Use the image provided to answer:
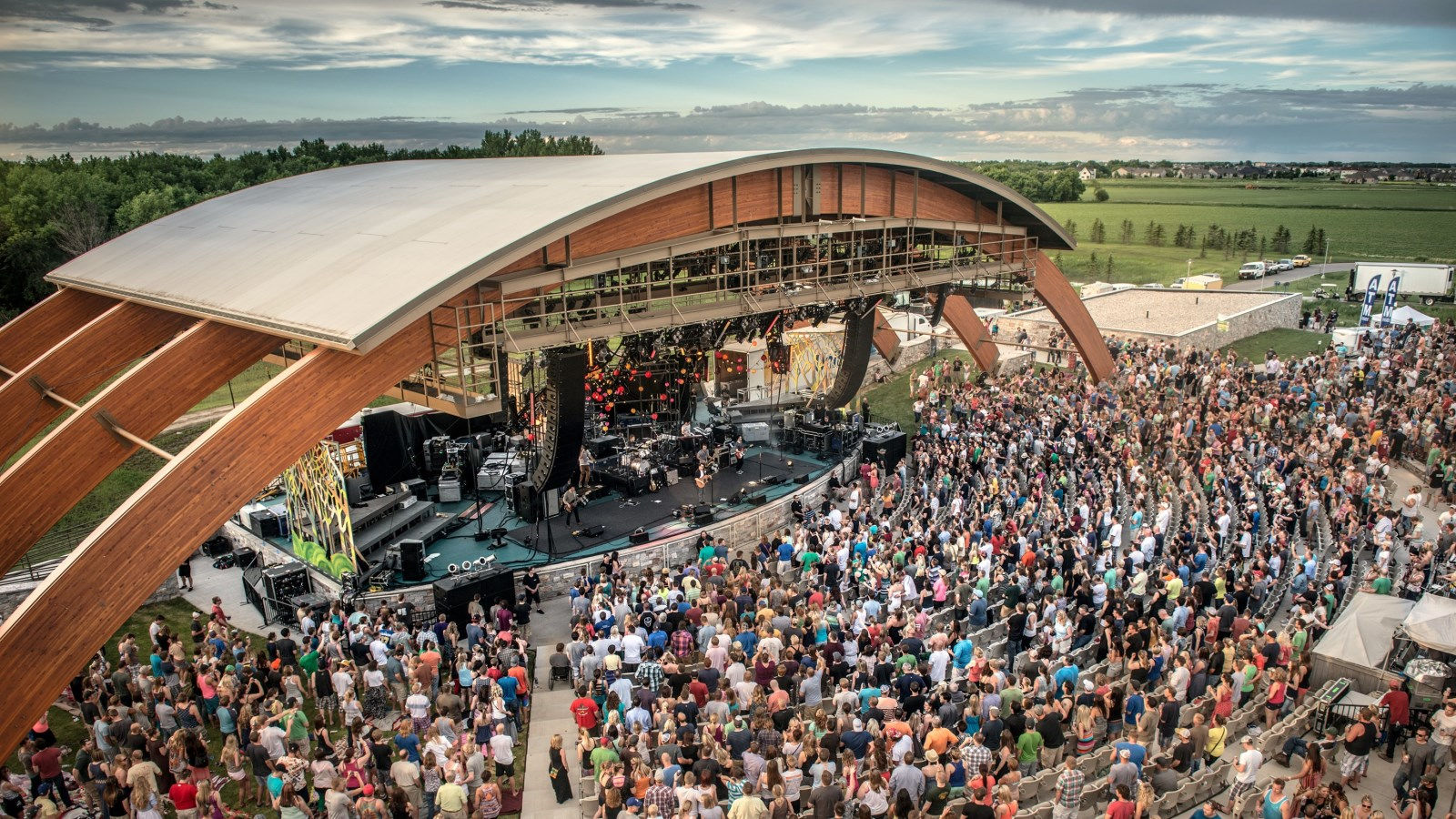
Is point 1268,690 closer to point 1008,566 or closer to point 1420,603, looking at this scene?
point 1420,603

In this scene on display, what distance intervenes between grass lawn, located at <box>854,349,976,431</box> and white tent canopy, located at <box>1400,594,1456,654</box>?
56.9 feet

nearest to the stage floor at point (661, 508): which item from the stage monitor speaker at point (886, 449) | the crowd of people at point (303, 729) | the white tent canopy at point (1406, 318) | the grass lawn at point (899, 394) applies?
the stage monitor speaker at point (886, 449)

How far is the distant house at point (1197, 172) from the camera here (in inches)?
6929

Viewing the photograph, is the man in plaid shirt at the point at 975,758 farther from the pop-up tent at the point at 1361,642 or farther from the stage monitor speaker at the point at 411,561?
the stage monitor speaker at the point at 411,561

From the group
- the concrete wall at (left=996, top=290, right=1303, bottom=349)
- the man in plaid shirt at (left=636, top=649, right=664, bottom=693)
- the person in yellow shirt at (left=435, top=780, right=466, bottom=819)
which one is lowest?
the person in yellow shirt at (left=435, top=780, right=466, bottom=819)

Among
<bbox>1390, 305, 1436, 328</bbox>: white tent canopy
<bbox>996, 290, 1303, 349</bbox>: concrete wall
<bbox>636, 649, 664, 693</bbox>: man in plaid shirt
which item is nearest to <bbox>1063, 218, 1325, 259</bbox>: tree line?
<bbox>996, 290, 1303, 349</bbox>: concrete wall

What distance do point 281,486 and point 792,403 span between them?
46.9 feet

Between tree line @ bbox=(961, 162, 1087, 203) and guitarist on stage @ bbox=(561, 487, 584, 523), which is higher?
tree line @ bbox=(961, 162, 1087, 203)

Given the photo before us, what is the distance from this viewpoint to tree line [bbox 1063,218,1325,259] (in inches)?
2734

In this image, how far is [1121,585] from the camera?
13672mm

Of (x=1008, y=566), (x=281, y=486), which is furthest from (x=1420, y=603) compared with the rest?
(x=281, y=486)

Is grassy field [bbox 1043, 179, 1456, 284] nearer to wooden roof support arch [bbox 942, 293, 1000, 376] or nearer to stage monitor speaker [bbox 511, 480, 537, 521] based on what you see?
wooden roof support arch [bbox 942, 293, 1000, 376]

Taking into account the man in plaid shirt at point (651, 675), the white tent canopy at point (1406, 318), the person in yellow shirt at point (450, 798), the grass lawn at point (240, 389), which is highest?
the white tent canopy at point (1406, 318)

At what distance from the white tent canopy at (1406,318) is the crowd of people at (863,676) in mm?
16747
